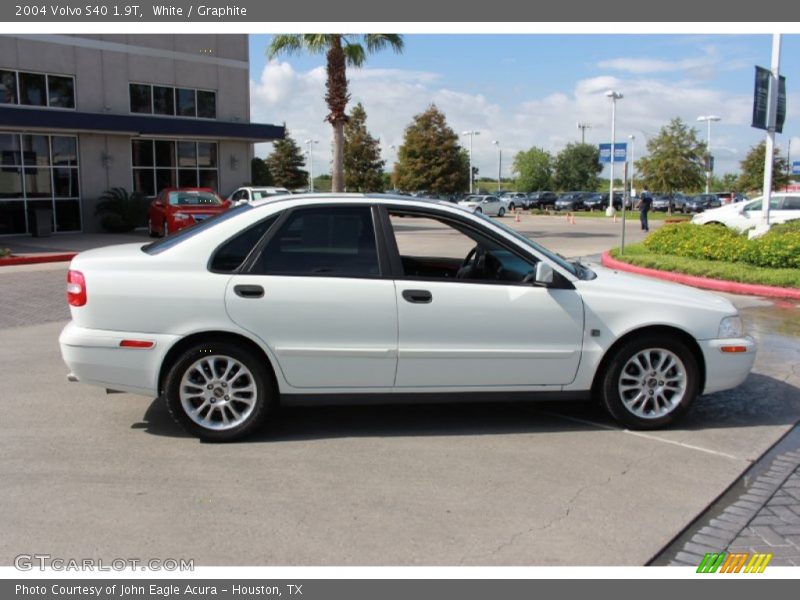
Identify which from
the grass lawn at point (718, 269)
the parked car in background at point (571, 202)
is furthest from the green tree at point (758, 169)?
the grass lawn at point (718, 269)

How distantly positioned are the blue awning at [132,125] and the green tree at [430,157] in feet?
93.5

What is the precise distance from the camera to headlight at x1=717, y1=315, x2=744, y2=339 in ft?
17.9

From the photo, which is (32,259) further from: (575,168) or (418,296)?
(575,168)

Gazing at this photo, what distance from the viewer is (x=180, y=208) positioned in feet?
70.4

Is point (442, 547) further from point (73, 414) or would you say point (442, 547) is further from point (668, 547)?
point (73, 414)

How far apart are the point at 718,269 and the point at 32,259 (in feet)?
46.6

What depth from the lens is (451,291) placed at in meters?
5.16

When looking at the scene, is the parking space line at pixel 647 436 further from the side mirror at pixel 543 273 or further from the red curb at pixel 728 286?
the red curb at pixel 728 286

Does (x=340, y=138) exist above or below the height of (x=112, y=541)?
above

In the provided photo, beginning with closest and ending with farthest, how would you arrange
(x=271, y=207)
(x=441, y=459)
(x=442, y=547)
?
(x=442, y=547), (x=441, y=459), (x=271, y=207)

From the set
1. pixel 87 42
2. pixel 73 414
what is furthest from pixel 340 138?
pixel 73 414

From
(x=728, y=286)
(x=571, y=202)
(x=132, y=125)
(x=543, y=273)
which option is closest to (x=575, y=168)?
(x=571, y=202)

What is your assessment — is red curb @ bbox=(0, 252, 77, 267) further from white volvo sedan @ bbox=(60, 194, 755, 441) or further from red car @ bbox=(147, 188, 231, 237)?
white volvo sedan @ bbox=(60, 194, 755, 441)
